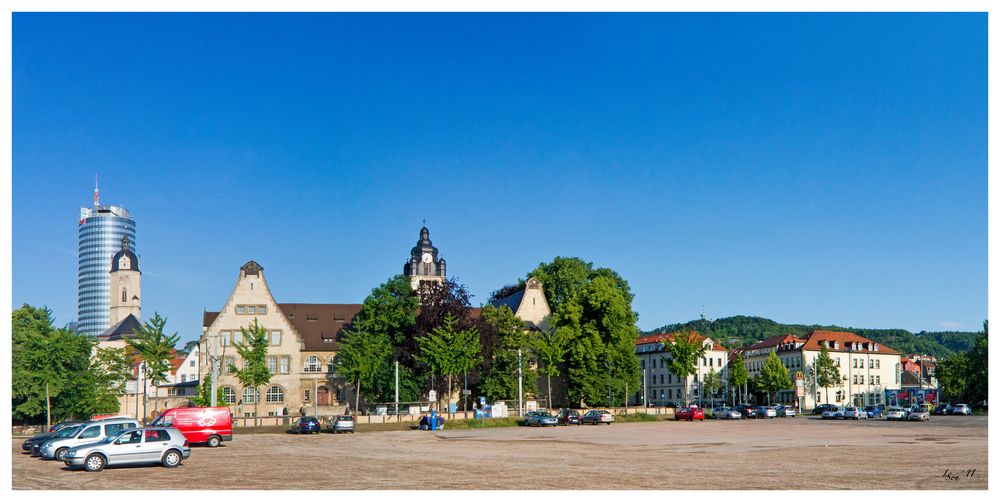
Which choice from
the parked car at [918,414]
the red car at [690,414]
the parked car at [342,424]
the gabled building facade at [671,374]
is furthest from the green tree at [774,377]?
the parked car at [342,424]

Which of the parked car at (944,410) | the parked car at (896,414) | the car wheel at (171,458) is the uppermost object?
the car wheel at (171,458)

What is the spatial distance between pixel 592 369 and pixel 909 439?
146 feet

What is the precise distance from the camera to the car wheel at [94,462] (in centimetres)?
2926

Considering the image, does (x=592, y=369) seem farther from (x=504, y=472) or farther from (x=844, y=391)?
(x=504, y=472)

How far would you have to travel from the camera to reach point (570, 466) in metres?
30.5

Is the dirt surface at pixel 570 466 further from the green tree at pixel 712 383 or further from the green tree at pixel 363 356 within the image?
the green tree at pixel 712 383

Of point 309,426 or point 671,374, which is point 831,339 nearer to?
point 671,374

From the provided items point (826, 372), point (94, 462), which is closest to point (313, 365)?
point (826, 372)

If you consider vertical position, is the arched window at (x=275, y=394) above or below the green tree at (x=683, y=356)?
below

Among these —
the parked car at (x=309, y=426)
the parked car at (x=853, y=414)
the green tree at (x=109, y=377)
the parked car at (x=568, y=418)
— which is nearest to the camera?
the parked car at (x=309, y=426)

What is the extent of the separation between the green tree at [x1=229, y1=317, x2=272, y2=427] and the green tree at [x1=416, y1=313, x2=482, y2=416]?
14157mm

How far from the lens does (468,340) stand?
8062cm
